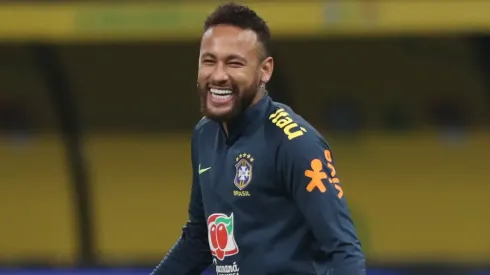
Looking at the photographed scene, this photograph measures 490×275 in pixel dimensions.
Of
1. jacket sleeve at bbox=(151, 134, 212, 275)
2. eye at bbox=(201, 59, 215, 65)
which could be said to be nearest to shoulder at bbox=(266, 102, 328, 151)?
eye at bbox=(201, 59, 215, 65)

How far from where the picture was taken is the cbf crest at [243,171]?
2762mm

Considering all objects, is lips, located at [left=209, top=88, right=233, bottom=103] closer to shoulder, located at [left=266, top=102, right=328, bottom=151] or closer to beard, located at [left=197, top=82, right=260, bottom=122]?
beard, located at [left=197, top=82, right=260, bottom=122]

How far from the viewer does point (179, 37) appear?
6.37 meters

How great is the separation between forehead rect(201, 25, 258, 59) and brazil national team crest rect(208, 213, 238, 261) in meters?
0.47

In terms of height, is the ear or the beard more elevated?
the ear

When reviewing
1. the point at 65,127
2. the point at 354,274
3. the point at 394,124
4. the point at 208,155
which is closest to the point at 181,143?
the point at 65,127

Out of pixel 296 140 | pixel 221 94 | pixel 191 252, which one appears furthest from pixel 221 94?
pixel 191 252

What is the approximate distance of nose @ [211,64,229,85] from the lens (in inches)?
107

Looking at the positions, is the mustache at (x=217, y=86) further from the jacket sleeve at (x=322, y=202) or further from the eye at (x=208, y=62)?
the jacket sleeve at (x=322, y=202)

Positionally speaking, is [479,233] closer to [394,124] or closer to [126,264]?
[394,124]

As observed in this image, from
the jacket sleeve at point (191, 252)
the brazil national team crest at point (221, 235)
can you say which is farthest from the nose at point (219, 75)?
the jacket sleeve at point (191, 252)

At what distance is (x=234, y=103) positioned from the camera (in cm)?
276

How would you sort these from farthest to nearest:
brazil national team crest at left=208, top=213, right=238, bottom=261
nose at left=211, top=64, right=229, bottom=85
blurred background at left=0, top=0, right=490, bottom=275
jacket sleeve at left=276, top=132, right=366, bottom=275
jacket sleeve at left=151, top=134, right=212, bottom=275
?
blurred background at left=0, top=0, right=490, bottom=275, jacket sleeve at left=151, top=134, right=212, bottom=275, brazil national team crest at left=208, top=213, right=238, bottom=261, nose at left=211, top=64, right=229, bottom=85, jacket sleeve at left=276, top=132, right=366, bottom=275

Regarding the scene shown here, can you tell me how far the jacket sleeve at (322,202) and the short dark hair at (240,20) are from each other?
0.33 metres
